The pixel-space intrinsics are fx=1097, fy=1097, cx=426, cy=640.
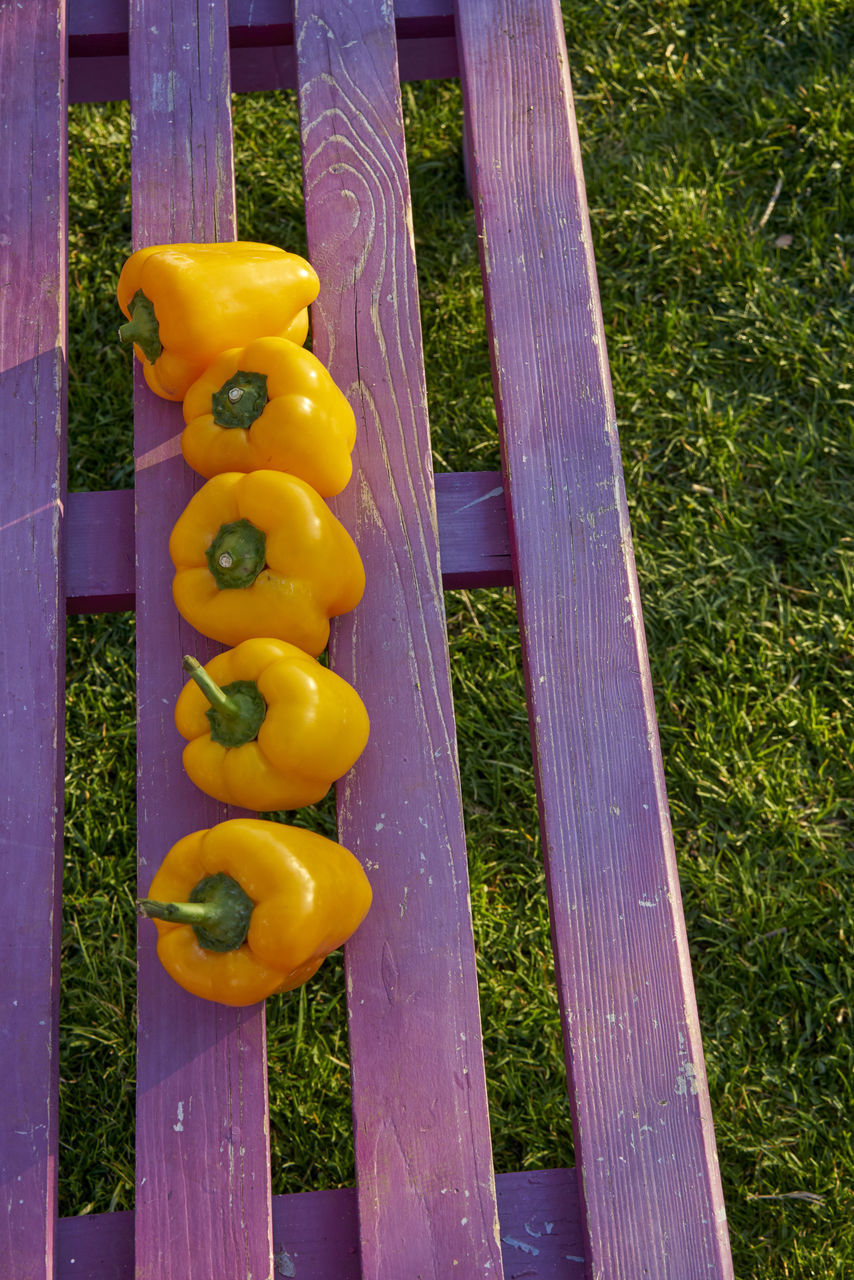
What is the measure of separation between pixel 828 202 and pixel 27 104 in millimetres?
1984

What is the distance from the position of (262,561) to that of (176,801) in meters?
0.37

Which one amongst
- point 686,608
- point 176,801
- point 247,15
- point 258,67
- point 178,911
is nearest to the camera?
point 178,911

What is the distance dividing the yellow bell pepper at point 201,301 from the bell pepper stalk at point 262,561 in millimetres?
228

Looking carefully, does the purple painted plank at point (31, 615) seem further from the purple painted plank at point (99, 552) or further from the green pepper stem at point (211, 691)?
the green pepper stem at point (211, 691)

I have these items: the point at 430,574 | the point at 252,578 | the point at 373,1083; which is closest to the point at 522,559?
the point at 430,574

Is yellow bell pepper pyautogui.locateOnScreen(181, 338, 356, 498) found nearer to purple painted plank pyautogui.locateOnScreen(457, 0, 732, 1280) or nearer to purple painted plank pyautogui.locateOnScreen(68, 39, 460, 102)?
purple painted plank pyautogui.locateOnScreen(457, 0, 732, 1280)

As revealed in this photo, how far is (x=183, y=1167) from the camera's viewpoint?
1.44 m

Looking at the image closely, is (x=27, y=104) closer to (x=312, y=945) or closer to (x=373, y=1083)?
(x=312, y=945)

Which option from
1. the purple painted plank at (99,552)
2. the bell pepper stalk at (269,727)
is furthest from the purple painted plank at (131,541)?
the bell pepper stalk at (269,727)

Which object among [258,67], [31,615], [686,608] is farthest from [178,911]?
[258,67]

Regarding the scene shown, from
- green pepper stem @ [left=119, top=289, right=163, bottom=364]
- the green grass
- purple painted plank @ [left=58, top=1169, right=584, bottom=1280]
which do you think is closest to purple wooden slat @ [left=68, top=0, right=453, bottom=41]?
green pepper stem @ [left=119, top=289, right=163, bottom=364]

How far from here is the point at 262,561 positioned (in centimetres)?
156

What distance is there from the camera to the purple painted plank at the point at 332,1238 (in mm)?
1447

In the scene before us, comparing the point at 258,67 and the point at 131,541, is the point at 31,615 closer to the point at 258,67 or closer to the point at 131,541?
the point at 131,541
